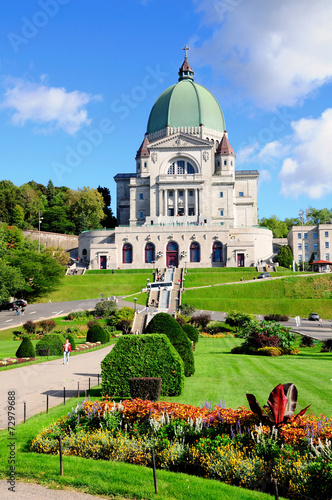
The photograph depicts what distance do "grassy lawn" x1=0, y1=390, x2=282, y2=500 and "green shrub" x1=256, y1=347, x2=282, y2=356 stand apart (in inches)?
736

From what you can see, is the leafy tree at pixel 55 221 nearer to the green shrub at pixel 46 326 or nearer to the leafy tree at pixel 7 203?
the leafy tree at pixel 7 203

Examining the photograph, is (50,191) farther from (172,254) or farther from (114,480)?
(114,480)

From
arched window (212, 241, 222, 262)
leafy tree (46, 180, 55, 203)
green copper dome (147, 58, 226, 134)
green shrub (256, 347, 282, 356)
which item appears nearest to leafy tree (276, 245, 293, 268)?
arched window (212, 241, 222, 262)

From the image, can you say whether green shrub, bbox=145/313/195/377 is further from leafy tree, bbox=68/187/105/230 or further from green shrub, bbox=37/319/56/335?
leafy tree, bbox=68/187/105/230

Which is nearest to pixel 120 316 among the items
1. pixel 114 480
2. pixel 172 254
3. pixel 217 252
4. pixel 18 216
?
pixel 172 254

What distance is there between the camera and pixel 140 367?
1484 cm

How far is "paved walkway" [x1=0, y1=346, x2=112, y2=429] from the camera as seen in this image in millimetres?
15283

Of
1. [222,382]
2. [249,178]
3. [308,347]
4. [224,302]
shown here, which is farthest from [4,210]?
[222,382]

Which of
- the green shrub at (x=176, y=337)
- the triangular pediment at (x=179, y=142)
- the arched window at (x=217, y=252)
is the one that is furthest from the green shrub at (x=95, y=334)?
the triangular pediment at (x=179, y=142)

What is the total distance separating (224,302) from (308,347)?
22155 millimetres

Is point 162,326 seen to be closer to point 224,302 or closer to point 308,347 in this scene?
point 308,347

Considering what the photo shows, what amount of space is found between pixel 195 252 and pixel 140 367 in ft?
218

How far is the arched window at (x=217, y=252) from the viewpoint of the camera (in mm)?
80500

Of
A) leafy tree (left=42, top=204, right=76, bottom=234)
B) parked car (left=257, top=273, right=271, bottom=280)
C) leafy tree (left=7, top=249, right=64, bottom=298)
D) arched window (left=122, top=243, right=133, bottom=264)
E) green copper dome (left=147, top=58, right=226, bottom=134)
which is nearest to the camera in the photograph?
leafy tree (left=7, top=249, right=64, bottom=298)
